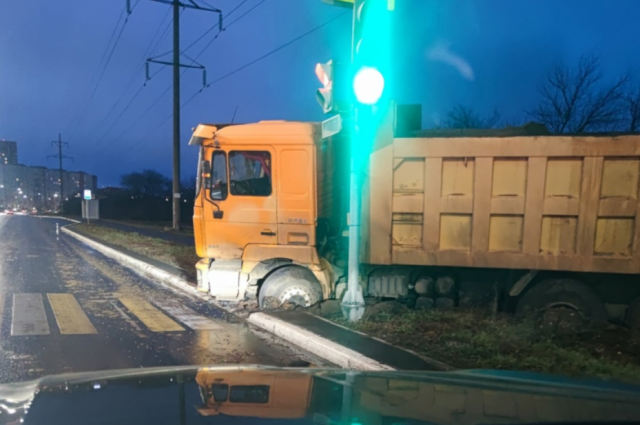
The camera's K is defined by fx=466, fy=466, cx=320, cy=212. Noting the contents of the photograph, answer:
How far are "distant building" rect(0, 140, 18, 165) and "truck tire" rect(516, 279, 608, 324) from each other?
528 ft

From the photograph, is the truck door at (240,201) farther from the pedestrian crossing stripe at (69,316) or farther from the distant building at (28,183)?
the distant building at (28,183)

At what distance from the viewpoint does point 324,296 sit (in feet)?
24.5

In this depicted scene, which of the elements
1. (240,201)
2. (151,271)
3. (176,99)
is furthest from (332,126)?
(176,99)

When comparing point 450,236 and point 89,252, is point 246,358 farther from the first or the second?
point 89,252

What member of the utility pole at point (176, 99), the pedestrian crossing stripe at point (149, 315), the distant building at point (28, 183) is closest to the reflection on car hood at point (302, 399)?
the pedestrian crossing stripe at point (149, 315)

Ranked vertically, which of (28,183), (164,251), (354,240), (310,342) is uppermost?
(354,240)

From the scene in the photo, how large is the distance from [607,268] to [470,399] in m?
4.56

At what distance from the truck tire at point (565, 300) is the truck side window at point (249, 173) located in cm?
424

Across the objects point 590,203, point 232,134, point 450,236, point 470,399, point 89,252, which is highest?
point 232,134

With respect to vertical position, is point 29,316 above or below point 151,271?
above

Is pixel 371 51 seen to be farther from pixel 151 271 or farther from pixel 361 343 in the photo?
pixel 151 271

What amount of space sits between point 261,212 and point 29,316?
4.11 metres

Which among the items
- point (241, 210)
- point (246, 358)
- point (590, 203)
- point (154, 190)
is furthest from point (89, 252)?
point (154, 190)

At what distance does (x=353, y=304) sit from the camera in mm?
6785
